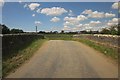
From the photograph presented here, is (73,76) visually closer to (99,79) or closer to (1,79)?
(99,79)

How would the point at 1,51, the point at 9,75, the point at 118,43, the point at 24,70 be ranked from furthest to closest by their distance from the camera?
1. the point at 118,43
2. the point at 1,51
3. the point at 24,70
4. the point at 9,75

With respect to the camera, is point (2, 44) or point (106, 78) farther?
point (2, 44)

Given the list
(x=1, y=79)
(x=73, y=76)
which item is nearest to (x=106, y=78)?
(x=73, y=76)

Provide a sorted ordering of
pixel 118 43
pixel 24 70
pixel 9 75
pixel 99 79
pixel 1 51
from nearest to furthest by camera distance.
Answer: pixel 99 79, pixel 9 75, pixel 24 70, pixel 1 51, pixel 118 43

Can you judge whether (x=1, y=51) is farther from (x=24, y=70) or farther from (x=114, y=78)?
(x=114, y=78)

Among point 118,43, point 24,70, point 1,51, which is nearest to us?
point 24,70

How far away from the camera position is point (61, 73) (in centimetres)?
1197

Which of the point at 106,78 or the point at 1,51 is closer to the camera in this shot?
the point at 106,78

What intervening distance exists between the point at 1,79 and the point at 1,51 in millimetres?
9156

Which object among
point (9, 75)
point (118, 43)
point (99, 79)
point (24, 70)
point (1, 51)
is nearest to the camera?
point (99, 79)

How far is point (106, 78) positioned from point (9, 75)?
13.4 ft

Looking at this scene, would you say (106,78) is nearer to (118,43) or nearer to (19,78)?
(19,78)

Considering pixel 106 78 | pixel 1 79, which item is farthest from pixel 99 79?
pixel 1 79

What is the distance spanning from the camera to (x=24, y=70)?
42.0 feet
